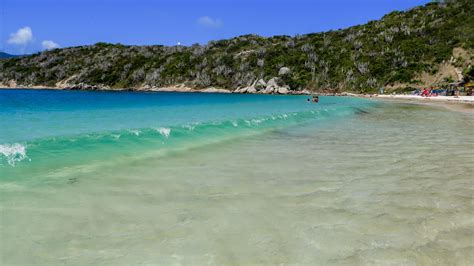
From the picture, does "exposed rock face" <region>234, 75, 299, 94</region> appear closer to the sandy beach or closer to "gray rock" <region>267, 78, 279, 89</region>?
"gray rock" <region>267, 78, 279, 89</region>

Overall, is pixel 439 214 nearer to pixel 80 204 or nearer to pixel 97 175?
pixel 80 204

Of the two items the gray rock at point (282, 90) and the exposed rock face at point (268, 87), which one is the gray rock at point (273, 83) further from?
the gray rock at point (282, 90)

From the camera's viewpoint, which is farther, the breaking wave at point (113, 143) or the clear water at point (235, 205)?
the breaking wave at point (113, 143)

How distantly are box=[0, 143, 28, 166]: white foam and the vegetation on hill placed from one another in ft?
275

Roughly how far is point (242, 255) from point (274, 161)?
5859mm

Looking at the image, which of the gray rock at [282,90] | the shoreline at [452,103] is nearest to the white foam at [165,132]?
the shoreline at [452,103]

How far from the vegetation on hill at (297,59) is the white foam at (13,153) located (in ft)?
275

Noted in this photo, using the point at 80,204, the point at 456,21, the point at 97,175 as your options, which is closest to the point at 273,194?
the point at 80,204

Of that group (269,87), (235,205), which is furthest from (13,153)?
(269,87)

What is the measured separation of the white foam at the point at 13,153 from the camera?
9425 millimetres

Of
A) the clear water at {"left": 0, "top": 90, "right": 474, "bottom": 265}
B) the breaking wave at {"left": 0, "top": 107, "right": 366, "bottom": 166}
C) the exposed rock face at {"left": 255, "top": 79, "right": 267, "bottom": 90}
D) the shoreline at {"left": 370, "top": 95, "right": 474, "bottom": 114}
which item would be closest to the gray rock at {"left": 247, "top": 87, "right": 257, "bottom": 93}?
the exposed rock face at {"left": 255, "top": 79, "right": 267, "bottom": 90}

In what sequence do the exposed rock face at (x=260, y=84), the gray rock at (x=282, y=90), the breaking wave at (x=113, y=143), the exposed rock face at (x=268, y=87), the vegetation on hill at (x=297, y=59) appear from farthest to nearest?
the exposed rock face at (x=260, y=84)
the exposed rock face at (x=268, y=87)
the gray rock at (x=282, y=90)
the vegetation on hill at (x=297, y=59)
the breaking wave at (x=113, y=143)

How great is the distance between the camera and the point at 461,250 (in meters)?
4.20

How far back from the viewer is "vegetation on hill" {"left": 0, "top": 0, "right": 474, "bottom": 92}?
297 feet
